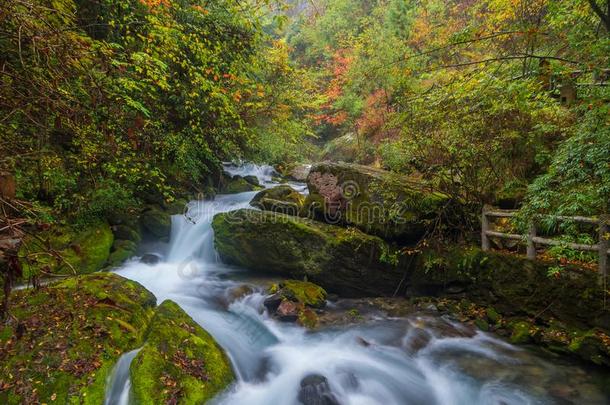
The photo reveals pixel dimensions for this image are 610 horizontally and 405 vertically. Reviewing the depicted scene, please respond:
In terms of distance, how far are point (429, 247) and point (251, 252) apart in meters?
4.20

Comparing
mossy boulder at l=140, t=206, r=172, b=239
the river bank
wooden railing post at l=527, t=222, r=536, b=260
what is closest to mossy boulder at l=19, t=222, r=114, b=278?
the river bank

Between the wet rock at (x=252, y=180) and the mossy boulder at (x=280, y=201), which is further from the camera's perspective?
the wet rock at (x=252, y=180)

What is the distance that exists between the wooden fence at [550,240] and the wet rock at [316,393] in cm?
362

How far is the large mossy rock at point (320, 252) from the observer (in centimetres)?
766

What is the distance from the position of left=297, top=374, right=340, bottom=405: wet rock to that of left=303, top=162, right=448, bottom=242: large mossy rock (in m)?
3.82

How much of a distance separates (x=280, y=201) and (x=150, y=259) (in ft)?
12.6

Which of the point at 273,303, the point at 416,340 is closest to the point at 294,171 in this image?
the point at 273,303

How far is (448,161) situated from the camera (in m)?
7.18

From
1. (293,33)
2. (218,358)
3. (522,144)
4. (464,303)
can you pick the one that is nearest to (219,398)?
(218,358)

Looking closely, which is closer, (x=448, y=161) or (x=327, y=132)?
(x=448, y=161)

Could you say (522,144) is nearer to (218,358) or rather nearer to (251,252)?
(251,252)

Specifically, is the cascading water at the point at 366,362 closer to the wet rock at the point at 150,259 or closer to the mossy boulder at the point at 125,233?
the wet rock at the point at 150,259

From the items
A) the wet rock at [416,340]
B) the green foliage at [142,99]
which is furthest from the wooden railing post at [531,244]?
the green foliage at [142,99]

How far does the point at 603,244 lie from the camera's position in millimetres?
4777
